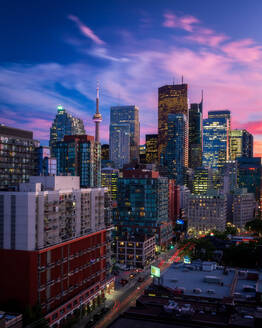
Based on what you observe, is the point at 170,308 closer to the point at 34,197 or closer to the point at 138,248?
the point at 34,197

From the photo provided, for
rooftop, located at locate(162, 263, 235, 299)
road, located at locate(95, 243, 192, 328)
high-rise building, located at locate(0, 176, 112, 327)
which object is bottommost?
road, located at locate(95, 243, 192, 328)

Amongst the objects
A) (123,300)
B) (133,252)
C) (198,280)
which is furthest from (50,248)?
(133,252)

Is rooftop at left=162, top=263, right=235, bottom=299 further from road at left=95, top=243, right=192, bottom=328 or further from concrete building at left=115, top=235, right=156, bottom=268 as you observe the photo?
concrete building at left=115, top=235, right=156, bottom=268

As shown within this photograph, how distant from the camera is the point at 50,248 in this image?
3396 inches

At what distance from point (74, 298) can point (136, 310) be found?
29222 millimetres

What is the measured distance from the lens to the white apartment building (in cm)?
8244

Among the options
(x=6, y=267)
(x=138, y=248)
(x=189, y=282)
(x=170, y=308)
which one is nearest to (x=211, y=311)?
(x=170, y=308)

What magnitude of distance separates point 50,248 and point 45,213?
782 cm

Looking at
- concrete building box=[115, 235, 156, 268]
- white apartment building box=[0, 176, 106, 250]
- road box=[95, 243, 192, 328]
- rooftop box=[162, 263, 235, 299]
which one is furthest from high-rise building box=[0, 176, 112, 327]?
concrete building box=[115, 235, 156, 268]

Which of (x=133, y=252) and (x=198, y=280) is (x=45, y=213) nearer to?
(x=198, y=280)

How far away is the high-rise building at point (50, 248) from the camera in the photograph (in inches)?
3223

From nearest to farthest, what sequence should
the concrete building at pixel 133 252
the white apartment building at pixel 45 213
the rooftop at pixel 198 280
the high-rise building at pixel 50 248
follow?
the high-rise building at pixel 50 248, the white apartment building at pixel 45 213, the rooftop at pixel 198 280, the concrete building at pixel 133 252

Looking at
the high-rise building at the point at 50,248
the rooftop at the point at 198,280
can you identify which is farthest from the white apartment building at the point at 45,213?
the rooftop at the point at 198,280

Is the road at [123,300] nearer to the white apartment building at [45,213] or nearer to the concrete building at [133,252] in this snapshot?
the concrete building at [133,252]
